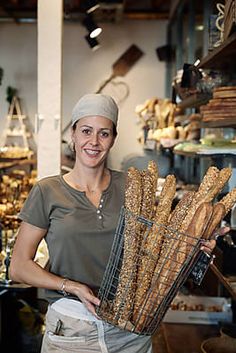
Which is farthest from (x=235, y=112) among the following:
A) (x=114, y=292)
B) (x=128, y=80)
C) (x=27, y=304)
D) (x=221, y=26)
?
(x=128, y=80)

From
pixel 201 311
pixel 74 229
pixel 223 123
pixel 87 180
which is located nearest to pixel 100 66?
pixel 201 311

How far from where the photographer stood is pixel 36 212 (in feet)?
5.11

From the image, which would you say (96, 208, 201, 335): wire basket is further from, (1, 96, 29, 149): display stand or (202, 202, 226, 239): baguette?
(1, 96, 29, 149): display stand

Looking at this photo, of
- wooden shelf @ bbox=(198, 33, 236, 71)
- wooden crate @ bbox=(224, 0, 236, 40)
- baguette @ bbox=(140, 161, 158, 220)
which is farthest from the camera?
wooden shelf @ bbox=(198, 33, 236, 71)

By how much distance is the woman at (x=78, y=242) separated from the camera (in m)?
1.53

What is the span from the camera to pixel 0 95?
5.91 meters

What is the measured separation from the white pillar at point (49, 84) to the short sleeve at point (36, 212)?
56.6 inches

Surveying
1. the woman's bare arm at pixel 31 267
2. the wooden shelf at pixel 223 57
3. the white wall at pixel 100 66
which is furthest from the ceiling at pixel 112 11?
the woman's bare arm at pixel 31 267

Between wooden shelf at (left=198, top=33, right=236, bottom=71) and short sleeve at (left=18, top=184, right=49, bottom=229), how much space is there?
38.8 inches

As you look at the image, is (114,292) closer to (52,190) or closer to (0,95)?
(52,190)

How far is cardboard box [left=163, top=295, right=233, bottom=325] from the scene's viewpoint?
2.91m

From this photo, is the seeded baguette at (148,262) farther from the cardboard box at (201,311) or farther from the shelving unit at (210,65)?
the cardboard box at (201,311)

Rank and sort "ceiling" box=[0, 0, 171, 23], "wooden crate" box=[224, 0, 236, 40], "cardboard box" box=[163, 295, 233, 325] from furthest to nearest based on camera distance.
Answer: "ceiling" box=[0, 0, 171, 23] → "cardboard box" box=[163, 295, 233, 325] → "wooden crate" box=[224, 0, 236, 40]

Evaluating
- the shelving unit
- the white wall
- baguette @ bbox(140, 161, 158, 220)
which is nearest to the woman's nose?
baguette @ bbox(140, 161, 158, 220)
